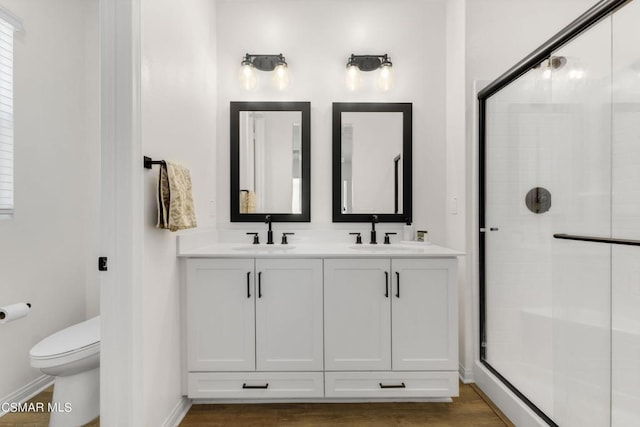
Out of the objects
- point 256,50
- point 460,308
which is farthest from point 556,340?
point 256,50

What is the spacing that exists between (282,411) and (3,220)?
194 cm

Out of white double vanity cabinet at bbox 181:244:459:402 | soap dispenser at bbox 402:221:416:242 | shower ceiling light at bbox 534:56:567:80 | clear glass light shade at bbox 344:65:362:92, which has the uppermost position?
clear glass light shade at bbox 344:65:362:92

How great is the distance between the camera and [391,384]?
5.90ft

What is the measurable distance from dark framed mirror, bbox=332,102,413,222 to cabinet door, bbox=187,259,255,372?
2.95ft

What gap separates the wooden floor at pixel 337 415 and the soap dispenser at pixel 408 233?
1.04 meters

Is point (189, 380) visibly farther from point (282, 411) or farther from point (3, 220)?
point (3, 220)

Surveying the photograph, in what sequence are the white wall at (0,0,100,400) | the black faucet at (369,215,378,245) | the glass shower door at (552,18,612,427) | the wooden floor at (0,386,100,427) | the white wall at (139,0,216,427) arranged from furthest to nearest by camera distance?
the black faucet at (369,215,378,245), the white wall at (0,0,100,400), the wooden floor at (0,386,100,427), the white wall at (139,0,216,427), the glass shower door at (552,18,612,427)

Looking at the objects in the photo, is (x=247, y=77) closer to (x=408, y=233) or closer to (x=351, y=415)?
(x=408, y=233)

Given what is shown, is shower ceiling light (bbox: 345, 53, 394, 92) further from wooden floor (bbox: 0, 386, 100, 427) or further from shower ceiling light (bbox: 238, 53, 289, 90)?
wooden floor (bbox: 0, 386, 100, 427)

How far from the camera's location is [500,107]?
76.2 inches

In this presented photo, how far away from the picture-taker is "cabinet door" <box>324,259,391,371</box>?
1.80m

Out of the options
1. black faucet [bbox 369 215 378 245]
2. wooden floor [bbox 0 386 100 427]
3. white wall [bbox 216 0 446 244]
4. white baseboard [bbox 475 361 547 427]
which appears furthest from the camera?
white wall [bbox 216 0 446 244]

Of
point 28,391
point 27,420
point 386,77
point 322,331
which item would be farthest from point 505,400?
point 28,391

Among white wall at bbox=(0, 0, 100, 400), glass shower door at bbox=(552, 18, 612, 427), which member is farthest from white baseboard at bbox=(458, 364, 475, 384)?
white wall at bbox=(0, 0, 100, 400)
